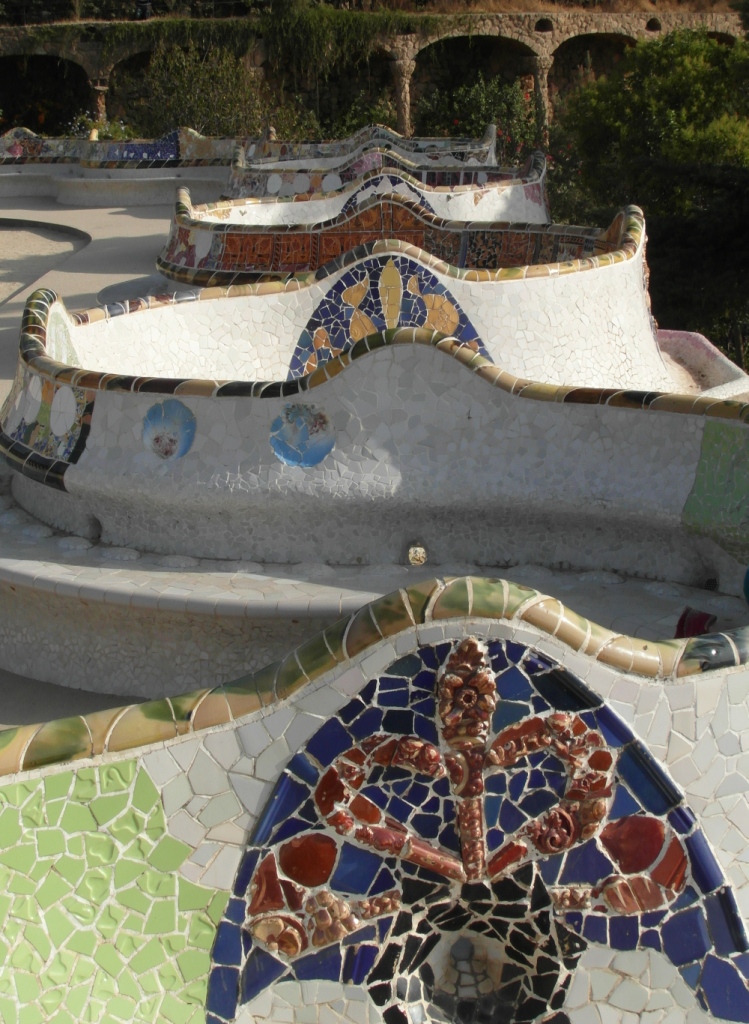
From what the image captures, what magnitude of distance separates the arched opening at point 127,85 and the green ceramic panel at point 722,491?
723 inches

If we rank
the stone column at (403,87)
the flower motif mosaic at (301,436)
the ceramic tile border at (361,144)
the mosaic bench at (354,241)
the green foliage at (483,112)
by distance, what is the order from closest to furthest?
1. the flower motif mosaic at (301,436)
2. the mosaic bench at (354,241)
3. the ceramic tile border at (361,144)
4. the green foliage at (483,112)
5. the stone column at (403,87)

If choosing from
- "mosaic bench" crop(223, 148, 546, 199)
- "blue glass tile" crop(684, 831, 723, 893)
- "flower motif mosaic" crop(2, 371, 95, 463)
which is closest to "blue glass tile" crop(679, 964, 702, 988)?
"blue glass tile" crop(684, 831, 723, 893)

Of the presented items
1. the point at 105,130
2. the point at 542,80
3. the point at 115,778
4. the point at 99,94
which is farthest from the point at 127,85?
the point at 115,778

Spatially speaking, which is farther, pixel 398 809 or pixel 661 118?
pixel 661 118

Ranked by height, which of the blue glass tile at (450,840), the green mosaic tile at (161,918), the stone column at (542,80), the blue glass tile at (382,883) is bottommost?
the green mosaic tile at (161,918)

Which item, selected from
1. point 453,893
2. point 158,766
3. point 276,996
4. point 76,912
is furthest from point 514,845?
point 76,912

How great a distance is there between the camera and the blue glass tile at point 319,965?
1.99m

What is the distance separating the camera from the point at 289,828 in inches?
77.4

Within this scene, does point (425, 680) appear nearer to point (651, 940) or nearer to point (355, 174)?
point (651, 940)

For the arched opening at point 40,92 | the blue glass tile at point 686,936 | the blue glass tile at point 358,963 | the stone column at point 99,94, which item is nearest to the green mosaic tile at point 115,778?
the blue glass tile at point 358,963

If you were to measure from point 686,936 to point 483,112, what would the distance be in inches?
734

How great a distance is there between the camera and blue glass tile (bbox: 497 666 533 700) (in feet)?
6.23

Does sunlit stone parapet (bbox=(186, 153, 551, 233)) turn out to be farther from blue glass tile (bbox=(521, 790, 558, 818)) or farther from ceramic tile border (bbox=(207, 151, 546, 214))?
blue glass tile (bbox=(521, 790, 558, 818))

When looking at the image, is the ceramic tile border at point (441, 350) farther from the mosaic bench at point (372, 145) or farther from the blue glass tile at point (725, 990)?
the mosaic bench at point (372, 145)
